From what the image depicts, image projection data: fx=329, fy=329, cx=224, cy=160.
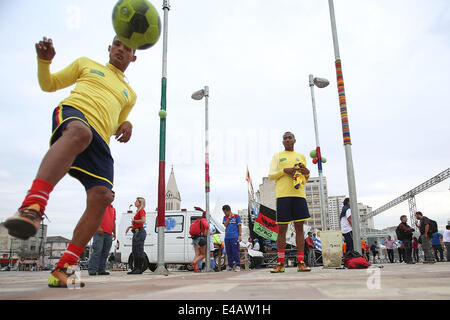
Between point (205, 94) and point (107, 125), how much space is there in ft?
27.7

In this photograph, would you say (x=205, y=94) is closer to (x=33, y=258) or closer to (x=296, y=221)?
(x=296, y=221)

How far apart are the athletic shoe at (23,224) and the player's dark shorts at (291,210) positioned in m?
3.65

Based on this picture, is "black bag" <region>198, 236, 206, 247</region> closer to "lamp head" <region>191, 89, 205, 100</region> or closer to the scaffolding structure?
"lamp head" <region>191, 89, 205, 100</region>

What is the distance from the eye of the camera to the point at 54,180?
1.88 metres

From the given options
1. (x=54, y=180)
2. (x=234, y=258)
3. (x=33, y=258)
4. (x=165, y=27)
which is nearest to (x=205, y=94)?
(x=165, y=27)

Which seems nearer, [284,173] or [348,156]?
[284,173]

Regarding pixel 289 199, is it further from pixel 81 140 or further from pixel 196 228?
pixel 196 228

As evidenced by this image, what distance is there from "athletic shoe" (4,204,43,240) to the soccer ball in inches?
70.8

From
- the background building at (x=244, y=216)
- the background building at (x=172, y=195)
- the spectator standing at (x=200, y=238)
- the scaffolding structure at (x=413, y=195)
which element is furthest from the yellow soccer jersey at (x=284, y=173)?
the background building at (x=244, y=216)

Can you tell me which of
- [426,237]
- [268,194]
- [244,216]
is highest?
[268,194]

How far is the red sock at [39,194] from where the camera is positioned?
5.55 ft

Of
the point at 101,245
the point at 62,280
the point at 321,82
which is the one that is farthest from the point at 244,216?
the point at 62,280

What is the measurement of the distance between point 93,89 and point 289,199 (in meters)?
3.25

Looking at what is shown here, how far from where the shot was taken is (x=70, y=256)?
7.21 ft
